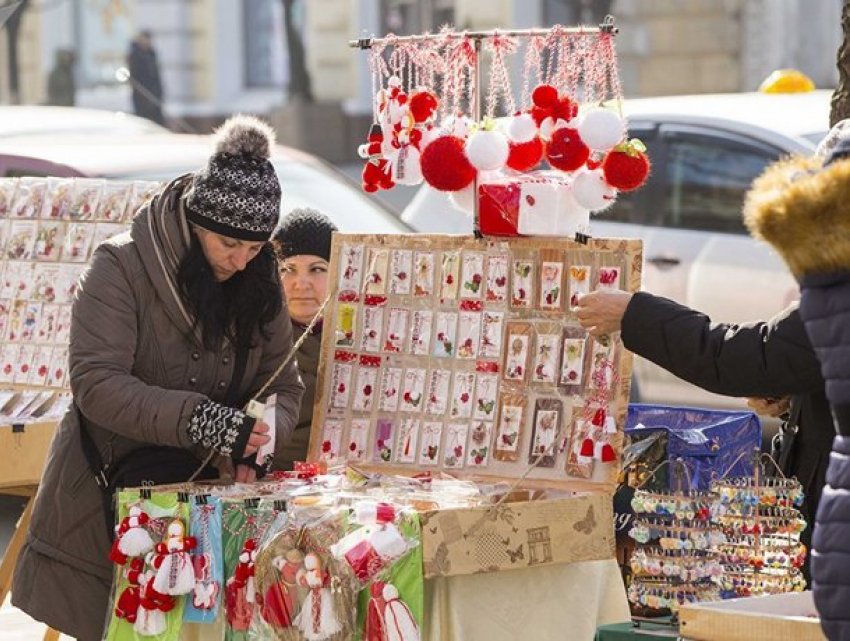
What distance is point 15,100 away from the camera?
2600 centimetres

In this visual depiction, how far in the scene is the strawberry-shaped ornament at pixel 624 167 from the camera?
4582 millimetres

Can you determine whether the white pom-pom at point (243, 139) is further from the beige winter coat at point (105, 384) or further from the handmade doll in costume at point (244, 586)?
the handmade doll in costume at point (244, 586)

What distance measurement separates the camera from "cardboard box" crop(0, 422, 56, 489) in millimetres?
5609

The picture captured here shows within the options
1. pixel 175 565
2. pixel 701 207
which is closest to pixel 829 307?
pixel 175 565

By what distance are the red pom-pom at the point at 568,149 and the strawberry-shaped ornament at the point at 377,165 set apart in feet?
1.52

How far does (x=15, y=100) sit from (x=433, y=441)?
877 inches

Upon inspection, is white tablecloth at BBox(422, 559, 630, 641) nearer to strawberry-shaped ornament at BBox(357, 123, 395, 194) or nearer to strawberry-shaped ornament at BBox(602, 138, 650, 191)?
strawberry-shaped ornament at BBox(602, 138, 650, 191)

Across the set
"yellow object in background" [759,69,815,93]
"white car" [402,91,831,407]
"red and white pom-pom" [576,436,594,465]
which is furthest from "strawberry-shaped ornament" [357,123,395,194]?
"yellow object in background" [759,69,815,93]

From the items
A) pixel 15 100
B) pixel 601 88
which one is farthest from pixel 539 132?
pixel 15 100

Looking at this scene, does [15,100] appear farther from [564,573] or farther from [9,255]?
[564,573]

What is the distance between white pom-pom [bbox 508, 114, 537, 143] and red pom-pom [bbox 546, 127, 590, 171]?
0.20 feet

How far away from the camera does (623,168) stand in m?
4.58

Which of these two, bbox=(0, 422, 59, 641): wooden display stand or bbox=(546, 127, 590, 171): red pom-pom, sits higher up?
bbox=(546, 127, 590, 171): red pom-pom

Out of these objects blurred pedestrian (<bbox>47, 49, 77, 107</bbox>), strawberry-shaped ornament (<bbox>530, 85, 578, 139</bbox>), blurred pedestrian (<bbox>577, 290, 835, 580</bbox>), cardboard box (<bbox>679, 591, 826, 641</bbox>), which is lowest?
cardboard box (<bbox>679, 591, 826, 641</bbox>)
